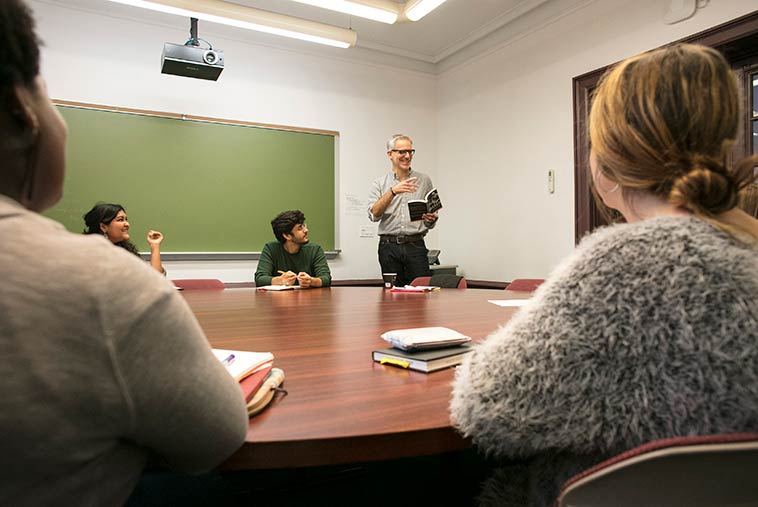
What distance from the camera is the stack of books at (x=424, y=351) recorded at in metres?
0.98

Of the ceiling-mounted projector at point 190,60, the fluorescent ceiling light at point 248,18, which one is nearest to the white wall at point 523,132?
the fluorescent ceiling light at point 248,18

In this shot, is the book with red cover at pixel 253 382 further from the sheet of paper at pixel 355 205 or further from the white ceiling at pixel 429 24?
the sheet of paper at pixel 355 205

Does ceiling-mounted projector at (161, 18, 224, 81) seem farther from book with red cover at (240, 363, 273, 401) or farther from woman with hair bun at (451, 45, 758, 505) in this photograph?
woman with hair bun at (451, 45, 758, 505)

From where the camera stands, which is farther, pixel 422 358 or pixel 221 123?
pixel 221 123

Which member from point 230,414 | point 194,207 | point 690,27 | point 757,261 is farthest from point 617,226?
point 194,207

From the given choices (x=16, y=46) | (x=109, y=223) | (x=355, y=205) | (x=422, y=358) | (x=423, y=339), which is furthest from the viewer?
(x=355, y=205)

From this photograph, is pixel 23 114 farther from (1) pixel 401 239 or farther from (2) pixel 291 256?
(1) pixel 401 239

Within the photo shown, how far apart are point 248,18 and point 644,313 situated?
3.94 metres

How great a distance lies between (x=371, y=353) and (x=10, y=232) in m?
0.77

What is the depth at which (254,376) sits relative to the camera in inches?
32.9

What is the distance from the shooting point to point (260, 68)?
4777 millimetres

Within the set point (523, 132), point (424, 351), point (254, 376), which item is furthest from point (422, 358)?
point (523, 132)

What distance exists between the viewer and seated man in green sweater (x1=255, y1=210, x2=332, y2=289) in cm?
349

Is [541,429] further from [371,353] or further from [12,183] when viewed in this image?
[12,183]
